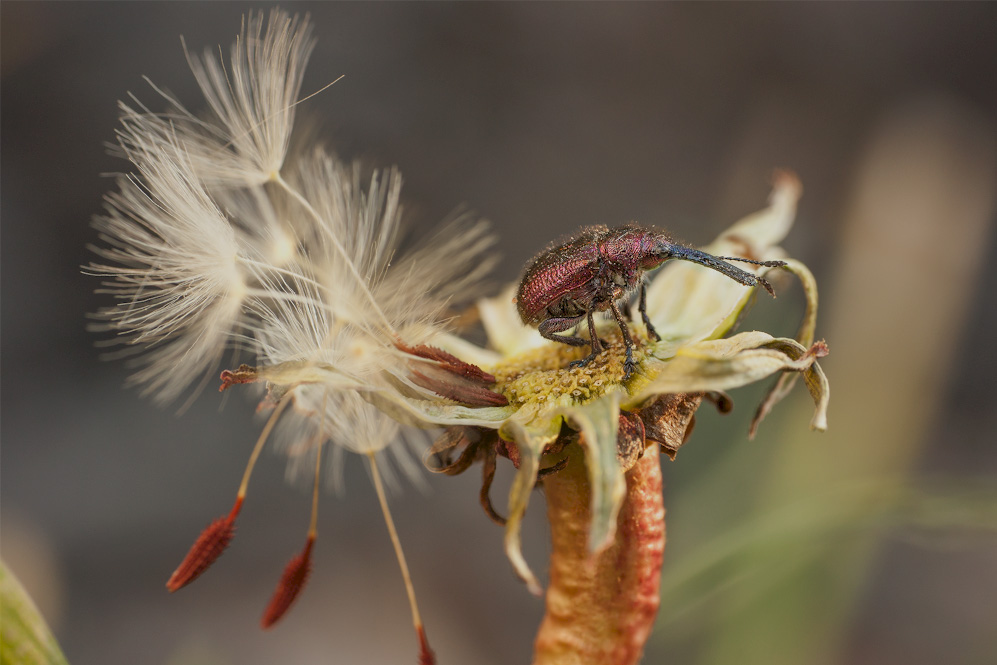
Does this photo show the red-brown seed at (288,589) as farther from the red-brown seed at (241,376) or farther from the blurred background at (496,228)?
the blurred background at (496,228)

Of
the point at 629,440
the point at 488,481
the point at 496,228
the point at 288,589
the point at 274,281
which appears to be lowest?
the point at 288,589

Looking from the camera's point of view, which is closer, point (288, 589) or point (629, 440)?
point (629, 440)

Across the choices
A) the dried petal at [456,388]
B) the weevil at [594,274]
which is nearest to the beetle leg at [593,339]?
the weevil at [594,274]

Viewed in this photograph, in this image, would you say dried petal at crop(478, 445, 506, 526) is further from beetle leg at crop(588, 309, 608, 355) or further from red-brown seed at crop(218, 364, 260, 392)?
red-brown seed at crop(218, 364, 260, 392)

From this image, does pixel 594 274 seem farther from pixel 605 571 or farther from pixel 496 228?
pixel 496 228

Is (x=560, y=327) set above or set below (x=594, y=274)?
below

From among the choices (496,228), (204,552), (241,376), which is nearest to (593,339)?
(241,376)
